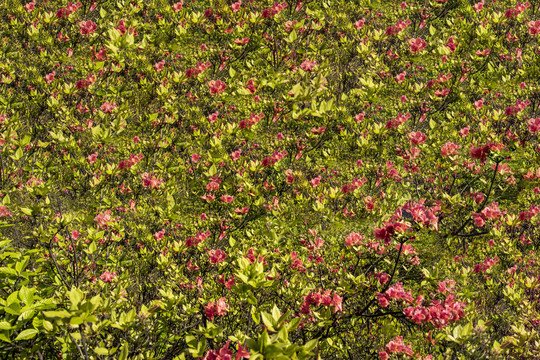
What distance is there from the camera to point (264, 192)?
422 cm

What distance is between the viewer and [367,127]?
4977mm

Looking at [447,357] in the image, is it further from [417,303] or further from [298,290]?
[298,290]

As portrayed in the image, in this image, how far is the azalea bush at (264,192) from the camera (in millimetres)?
2307

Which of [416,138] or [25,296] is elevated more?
[25,296]

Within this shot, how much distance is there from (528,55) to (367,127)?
2613 mm

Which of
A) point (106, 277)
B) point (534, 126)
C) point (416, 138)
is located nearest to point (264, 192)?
point (416, 138)

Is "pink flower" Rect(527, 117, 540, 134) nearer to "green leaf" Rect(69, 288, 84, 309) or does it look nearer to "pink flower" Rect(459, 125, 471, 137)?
"pink flower" Rect(459, 125, 471, 137)

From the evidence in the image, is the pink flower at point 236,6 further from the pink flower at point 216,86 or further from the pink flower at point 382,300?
the pink flower at point 382,300

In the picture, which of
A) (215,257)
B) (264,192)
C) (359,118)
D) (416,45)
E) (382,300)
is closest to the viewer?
(382,300)

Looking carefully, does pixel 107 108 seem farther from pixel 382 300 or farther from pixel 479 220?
pixel 479 220

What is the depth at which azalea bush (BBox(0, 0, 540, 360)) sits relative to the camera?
2307mm

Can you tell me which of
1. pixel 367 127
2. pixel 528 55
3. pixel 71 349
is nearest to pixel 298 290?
pixel 71 349

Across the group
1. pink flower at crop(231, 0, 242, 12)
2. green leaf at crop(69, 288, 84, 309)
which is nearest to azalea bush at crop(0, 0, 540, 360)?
green leaf at crop(69, 288, 84, 309)

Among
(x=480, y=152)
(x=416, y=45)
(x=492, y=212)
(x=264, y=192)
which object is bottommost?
(x=264, y=192)
